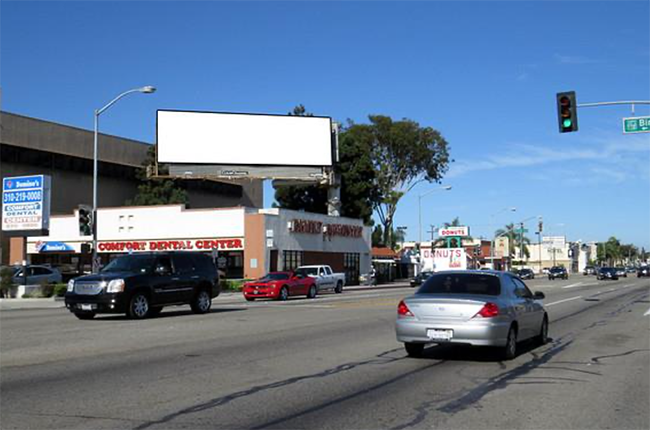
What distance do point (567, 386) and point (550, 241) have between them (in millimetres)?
169635

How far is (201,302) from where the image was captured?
24.1m

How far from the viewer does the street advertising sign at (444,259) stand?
6731 centimetres

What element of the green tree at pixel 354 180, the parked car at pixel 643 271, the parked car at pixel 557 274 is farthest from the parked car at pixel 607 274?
the green tree at pixel 354 180

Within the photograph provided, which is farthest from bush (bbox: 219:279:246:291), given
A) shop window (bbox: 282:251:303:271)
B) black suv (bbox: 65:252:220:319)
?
black suv (bbox: 65:252:220:319)

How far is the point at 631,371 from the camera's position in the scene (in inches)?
464

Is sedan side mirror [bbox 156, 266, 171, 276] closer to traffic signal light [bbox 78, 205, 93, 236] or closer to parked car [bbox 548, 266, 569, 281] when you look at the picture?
traffic signal light [bbox 78, 205, 93, 236]

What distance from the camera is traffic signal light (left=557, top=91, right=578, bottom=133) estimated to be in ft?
80.7

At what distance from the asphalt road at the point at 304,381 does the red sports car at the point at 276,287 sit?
17.3 m

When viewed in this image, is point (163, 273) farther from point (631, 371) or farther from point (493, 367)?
point (631, 371)

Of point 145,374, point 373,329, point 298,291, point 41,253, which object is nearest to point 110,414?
point 145,374

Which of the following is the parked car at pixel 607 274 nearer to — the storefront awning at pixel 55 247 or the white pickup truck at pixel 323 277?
the white pickup truck at pixel 323 277

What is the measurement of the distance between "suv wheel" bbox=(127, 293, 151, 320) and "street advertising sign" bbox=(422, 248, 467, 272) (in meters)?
47.9

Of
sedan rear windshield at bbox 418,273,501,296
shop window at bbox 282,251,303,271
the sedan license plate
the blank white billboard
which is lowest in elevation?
the sedan license plate

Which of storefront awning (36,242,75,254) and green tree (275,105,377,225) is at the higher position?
green tree (275,105,377,225)
